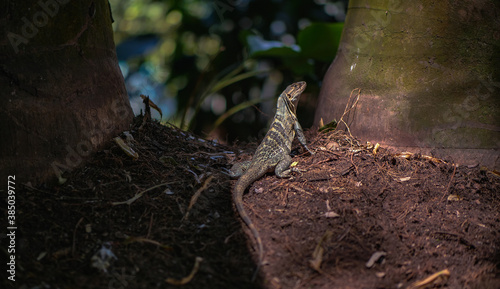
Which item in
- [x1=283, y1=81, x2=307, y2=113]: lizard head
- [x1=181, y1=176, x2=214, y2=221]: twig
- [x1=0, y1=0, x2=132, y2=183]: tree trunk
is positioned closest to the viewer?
[x1=0, y1=0, x2=132, y2=183]: tree trunk

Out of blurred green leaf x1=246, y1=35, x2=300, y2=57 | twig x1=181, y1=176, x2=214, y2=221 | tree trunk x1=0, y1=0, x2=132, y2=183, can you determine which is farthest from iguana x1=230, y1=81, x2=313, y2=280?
tree trunk x1=0, y1=0, x2=132, y2=183

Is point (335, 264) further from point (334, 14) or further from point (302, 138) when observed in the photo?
point (334, 14)

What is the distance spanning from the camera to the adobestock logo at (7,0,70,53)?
2566 mm

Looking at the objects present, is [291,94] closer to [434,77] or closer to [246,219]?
[434,77]

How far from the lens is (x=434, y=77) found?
331 centimetres

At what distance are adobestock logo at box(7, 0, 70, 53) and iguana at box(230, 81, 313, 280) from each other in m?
1.83

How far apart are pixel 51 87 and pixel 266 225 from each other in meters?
1.78

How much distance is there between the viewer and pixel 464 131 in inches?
128

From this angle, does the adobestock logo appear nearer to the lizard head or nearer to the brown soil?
the brown soil

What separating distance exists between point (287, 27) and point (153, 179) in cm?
440

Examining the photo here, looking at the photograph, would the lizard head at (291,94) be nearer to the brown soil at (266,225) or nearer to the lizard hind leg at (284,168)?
the lizard hind leg at (284,168)

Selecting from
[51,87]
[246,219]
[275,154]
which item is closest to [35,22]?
[51,87]

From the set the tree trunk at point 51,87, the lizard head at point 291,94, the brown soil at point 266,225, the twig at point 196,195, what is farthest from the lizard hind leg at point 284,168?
the tree trunk at point 51,87

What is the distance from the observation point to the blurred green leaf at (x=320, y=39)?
494cm
